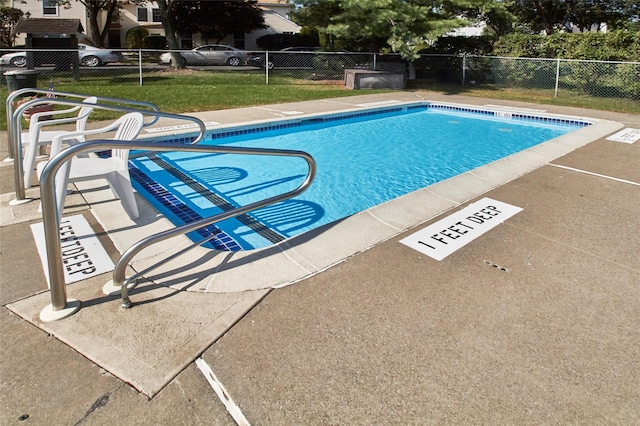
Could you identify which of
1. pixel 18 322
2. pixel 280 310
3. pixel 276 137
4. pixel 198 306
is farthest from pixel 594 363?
pixel 276 137

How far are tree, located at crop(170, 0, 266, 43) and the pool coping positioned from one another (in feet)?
95.8

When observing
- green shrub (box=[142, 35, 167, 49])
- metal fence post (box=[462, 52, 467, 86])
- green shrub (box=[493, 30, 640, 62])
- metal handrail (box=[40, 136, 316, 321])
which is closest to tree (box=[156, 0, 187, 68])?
green shrub (box=[142, 35, 167, 49])

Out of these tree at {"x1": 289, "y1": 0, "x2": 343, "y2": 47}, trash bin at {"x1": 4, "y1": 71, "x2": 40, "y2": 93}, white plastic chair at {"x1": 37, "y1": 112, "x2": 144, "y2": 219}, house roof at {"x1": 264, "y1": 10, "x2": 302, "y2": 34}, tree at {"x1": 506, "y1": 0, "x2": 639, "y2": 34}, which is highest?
house roof at {"x1": 264, "y1": 10, "x2": 302, "y2": 34}

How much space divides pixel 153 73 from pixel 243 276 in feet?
61.0

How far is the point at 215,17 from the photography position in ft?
101

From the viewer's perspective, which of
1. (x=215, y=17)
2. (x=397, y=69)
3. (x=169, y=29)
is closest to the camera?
(x=397, y=69)

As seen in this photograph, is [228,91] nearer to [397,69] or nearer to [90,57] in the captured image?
[397,69]

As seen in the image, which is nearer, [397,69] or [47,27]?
[397,69]

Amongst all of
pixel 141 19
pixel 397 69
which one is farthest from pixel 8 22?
pixel 397 69

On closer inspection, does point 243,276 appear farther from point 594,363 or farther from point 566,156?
point 566,156

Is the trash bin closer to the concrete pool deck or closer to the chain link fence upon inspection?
the chain link fence

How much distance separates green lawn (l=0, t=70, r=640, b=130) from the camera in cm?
1220

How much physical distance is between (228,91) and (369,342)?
13.1 meters

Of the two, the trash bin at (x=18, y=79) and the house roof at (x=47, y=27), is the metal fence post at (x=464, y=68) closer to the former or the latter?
the trash bin at (x=18, y=79)
